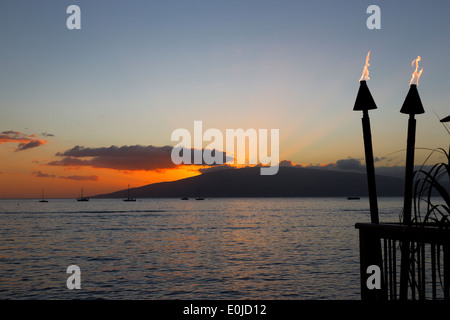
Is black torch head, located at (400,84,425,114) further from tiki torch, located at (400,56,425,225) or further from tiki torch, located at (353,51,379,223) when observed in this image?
tiki torch, located at (353,51,379,223)

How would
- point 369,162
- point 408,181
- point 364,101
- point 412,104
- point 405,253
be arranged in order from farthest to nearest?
point 364,101 < point 412,104 < point 369,162 < point 408,181 < point 405,253

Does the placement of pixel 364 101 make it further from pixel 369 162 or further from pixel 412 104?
pixel 369 162

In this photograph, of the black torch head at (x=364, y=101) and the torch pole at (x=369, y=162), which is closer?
the torch pole at (x=369, y=162)

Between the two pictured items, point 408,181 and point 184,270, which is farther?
point 184,270

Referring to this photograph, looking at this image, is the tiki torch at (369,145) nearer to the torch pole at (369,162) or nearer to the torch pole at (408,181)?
the torch pole at (369,162)

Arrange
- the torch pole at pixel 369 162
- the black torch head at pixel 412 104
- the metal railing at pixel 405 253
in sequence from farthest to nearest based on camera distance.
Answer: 1. the black torch head at pixel 412 104
2. the torch pole at pixel 369 162
3. the metal railing at pixel 405 253

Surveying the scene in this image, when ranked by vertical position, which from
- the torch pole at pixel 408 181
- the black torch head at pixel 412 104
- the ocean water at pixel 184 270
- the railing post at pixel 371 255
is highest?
the black torch head at pixel 412 104

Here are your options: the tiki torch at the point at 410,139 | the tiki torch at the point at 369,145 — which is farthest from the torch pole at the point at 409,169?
the tiki torch at the point at 369,145

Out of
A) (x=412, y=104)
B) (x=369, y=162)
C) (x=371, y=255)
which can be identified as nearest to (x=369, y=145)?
(x=369, y=162)

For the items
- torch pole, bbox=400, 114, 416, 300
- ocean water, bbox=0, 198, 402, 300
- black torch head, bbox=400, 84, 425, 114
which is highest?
black torch head, bbox=400, 84, 425, 114

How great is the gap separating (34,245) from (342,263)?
2603 centimetres

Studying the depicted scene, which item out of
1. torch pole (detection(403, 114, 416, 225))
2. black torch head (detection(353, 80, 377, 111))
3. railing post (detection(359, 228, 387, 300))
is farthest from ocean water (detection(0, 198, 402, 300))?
torch pole (detection(403, 114, 416, 225))
